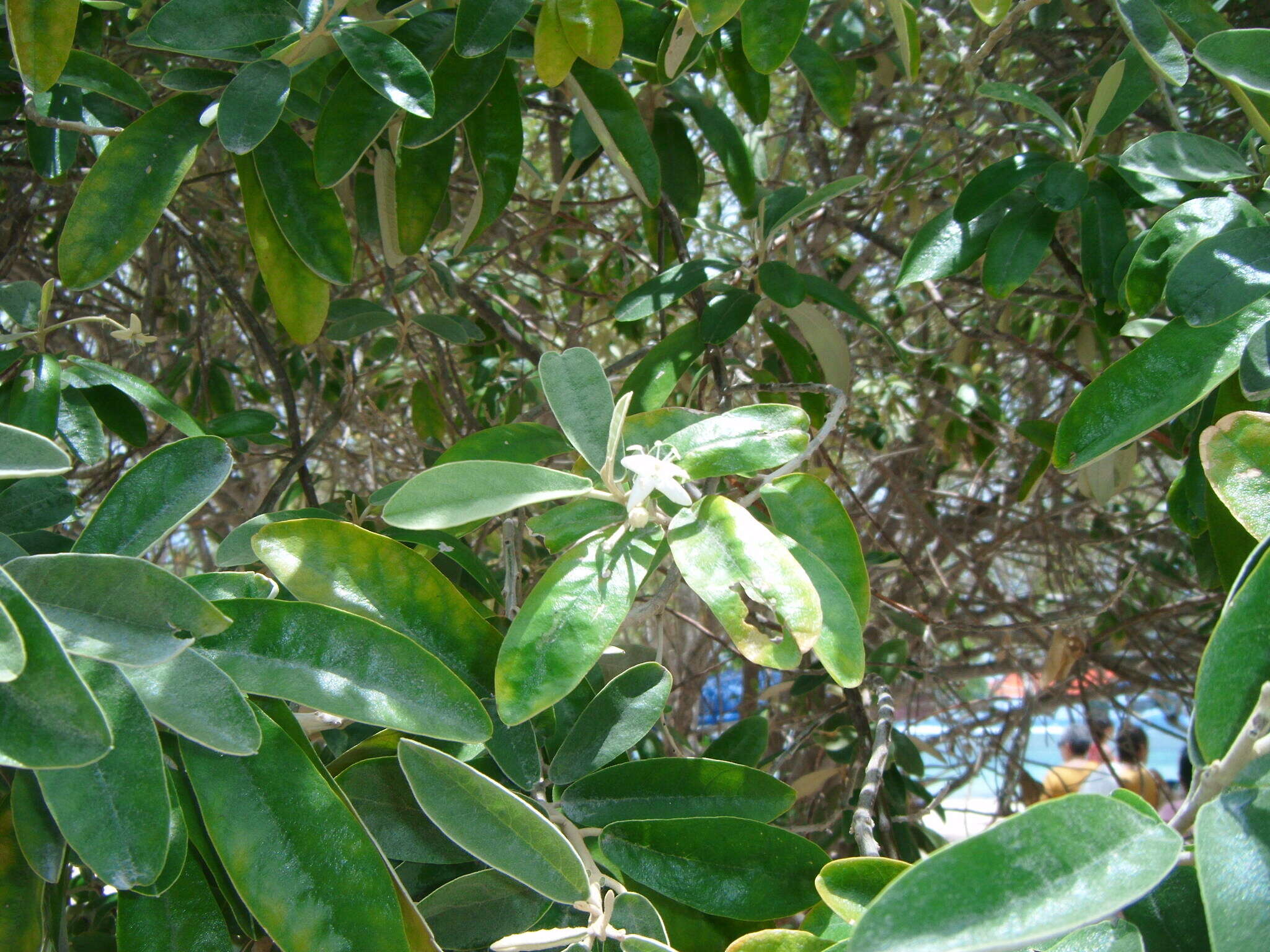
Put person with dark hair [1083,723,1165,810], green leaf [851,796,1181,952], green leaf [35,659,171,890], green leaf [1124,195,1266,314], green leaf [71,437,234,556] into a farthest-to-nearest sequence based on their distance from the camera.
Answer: person with dark hair [1083,723,1165,810]
green leaf [1124,195,1266,314]
green leaf [71,437,234,556]
green leaf [35,659,171,890]
green leaf [851,796,1181,952]

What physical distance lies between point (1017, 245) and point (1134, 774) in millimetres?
2279

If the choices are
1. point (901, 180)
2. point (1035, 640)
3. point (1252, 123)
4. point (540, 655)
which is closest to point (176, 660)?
point (540, 655)

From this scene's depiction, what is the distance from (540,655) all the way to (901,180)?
107 centimetres

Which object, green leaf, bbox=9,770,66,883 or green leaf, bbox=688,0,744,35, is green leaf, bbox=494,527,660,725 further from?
green leaf, bbox=688,0,744,35

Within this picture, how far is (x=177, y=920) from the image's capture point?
0.55 meters

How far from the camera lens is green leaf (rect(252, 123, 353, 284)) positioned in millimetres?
837

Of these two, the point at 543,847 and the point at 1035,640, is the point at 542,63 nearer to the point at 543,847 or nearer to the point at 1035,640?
the point at 543,847

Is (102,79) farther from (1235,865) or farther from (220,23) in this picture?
(1235,865)

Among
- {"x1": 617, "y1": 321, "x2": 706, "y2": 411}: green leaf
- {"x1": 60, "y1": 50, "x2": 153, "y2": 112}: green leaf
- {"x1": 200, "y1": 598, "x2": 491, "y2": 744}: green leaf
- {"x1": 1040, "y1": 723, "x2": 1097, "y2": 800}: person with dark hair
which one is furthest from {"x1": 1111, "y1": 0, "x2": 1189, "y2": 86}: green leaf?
{"x1": 1040, "y1": 723, "x2": 1097, "y2": 800}: person with dark hair

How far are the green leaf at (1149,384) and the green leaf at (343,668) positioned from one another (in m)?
0.44

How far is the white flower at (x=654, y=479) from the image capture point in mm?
556

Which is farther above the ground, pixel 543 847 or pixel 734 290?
pixel 734 290

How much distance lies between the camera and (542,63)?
85 cm

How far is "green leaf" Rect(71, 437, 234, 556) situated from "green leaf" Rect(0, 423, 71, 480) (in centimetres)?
10
